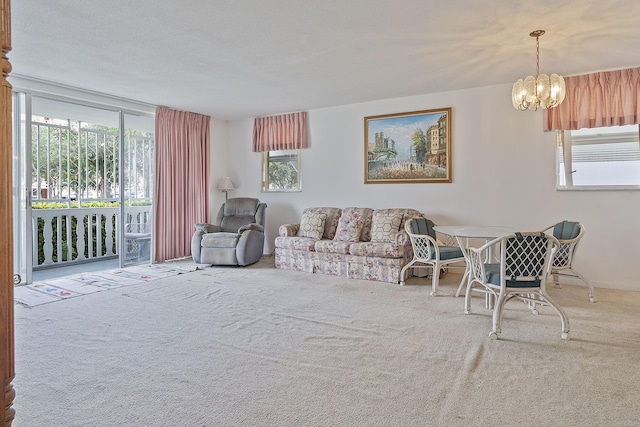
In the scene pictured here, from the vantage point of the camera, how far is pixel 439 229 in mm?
3904

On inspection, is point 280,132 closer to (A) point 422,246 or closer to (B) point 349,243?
(B) point 349,243

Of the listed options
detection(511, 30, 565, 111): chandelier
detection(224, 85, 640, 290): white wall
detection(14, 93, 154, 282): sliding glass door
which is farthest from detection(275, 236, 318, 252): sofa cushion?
detection(511, 30, 565, 111): chandelier

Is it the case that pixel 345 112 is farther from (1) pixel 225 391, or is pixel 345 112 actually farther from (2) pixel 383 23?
(1) pixel 225 391

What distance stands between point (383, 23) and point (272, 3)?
0.92m

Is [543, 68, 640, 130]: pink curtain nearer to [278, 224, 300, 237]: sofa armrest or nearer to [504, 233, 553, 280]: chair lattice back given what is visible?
[504, 233, 553, 280]: chair lattice back

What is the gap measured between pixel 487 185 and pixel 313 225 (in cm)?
242

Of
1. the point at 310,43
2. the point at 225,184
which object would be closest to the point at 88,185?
the point at 225,184

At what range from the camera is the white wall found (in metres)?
4.32

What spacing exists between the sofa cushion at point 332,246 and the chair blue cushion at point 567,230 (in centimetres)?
236

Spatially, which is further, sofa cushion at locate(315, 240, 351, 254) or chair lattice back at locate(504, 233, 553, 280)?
sofa cushion at locate(315, 240, 351, 254)

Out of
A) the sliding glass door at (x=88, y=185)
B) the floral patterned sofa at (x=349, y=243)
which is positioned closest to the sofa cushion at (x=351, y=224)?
the floral patterned sofa at (x=349, y=243)

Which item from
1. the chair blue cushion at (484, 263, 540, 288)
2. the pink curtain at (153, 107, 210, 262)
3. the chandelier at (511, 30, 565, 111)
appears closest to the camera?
the chair blue cushion at (484, 263, 540, 288)

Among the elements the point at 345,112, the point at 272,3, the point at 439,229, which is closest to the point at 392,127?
the point at 345,112

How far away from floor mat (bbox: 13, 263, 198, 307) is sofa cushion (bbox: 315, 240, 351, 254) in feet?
6.06
